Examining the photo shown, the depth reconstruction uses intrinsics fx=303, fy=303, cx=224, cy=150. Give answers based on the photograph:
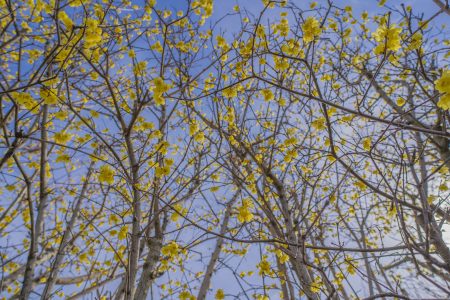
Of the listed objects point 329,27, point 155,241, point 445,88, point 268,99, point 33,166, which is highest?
point 329,27

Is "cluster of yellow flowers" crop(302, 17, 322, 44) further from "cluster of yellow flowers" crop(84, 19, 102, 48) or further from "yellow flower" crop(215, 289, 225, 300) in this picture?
"yellow flower" crop(215, 289, 225, 300)

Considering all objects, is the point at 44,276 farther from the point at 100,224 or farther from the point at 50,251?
the point at 100,224

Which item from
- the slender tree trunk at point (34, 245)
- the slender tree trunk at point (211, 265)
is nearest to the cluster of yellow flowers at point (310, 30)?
the slender tree trunk at point (211, 265)

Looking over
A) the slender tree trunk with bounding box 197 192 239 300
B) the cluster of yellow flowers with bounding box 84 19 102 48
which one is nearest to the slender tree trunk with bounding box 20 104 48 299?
the cluster of yellow flowers with bounding box 84 19 102 48

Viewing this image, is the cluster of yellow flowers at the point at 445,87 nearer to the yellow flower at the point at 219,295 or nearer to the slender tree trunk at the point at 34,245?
the yellow flower at the point at 219,295

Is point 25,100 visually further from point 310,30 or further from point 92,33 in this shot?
point 310,30

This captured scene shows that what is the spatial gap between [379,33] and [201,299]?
379cm

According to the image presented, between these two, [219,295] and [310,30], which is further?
[219,295]

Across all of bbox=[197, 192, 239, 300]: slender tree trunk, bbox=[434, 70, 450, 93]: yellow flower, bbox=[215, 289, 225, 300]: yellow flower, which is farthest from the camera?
bbox=[197, 192, 239, 300]: slender tree trunk

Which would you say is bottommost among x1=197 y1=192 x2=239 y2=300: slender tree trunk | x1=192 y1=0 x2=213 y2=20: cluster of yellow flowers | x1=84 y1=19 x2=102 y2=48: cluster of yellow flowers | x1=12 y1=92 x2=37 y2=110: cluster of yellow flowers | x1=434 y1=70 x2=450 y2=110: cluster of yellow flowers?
x1=434 y1=70 x2=450 y2=110: cluster of yellow flowers

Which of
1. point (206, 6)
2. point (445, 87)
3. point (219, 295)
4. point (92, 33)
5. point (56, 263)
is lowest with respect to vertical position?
point (219, 295)

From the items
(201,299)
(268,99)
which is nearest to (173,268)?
(201,299)

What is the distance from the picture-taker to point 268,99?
322 centimetres

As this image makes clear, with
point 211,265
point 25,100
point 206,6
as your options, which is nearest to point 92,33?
point 25,100
